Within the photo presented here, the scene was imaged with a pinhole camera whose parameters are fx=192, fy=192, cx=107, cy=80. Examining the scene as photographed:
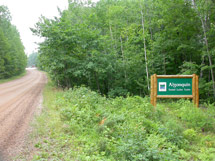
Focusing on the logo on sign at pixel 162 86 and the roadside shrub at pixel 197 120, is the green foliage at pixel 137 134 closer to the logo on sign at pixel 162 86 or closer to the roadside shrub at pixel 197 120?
→ the roadside shrub at pixel 197 120

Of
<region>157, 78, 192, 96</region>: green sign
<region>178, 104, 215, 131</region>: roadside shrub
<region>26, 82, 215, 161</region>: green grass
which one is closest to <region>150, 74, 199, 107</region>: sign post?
<region>157, 78, 192, 96</region>: green sign

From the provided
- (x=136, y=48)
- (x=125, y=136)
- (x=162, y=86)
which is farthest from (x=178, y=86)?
(x=136, y=48)

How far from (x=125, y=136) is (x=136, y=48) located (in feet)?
50.0

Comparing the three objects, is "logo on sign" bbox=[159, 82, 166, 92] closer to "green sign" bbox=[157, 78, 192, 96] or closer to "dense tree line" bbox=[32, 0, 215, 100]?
"green sign" bbox=[157, 78, 192, 96]

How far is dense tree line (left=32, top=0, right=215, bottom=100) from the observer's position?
13.6 m

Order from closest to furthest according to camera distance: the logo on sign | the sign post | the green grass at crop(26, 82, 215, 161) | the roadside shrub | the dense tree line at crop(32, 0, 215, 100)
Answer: the green grass at crop(26, 82, 215, 161)
the roadside shrub
the sign post
the logo on sign
the dense tree line at crop(32, 0, 215, 100)

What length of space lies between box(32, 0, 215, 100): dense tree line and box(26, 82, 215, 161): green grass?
6858 millimetres

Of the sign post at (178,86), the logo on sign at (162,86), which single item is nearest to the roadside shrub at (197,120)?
the sign post at (178,86)

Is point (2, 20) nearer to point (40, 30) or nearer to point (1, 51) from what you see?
point (1, 51)

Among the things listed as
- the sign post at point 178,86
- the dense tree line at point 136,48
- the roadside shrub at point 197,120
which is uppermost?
the dense tree line at point 136,48

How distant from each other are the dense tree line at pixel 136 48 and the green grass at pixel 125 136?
22.5ft

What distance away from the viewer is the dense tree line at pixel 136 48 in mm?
13641

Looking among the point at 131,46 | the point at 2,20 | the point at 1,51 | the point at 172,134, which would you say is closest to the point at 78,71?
the point at 131,46

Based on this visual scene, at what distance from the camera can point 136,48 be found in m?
19.3
